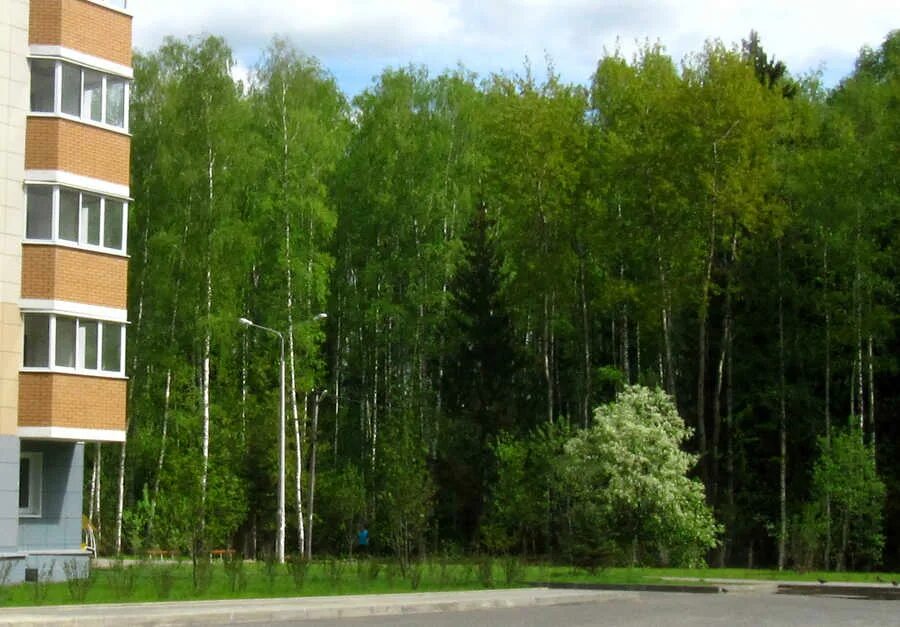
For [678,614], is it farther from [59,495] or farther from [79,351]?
[59,495]

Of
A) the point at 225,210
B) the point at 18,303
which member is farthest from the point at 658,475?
the point at 18,303

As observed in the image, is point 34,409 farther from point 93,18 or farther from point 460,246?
point 460,246

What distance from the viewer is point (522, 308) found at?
214ft

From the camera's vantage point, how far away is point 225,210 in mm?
54656

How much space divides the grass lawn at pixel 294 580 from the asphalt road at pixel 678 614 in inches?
174

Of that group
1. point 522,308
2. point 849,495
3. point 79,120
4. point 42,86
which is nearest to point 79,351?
point 79,120

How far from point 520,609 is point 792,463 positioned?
3797 centimetres

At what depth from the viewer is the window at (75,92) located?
3769 cm

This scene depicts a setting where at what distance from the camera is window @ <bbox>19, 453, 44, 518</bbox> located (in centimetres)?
3778

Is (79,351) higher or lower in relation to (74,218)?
lower

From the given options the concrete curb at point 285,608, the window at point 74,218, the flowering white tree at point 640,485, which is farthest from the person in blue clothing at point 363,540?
the concrete curb at point 285,608

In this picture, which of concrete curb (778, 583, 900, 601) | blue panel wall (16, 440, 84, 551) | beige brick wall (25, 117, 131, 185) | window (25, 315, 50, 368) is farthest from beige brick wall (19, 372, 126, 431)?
concrete curb (778, 583, 900, 601)

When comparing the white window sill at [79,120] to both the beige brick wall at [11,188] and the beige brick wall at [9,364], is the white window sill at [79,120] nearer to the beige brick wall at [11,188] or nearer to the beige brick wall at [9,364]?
the beige brick wall at [11,188]

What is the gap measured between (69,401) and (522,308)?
30928mm
